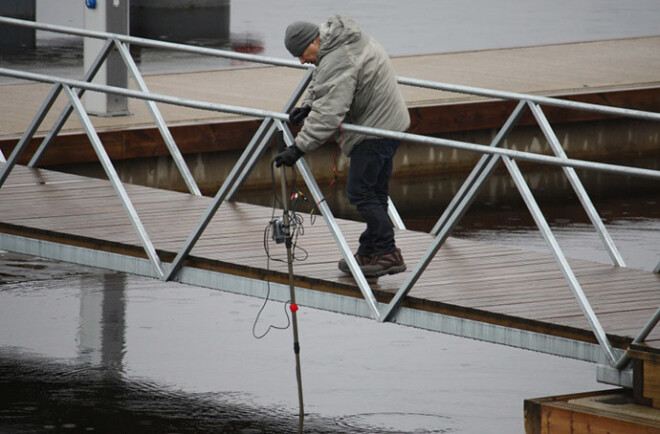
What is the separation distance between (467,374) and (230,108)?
2550mm

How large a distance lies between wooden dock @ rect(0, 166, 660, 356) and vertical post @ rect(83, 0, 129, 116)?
4.65 metres

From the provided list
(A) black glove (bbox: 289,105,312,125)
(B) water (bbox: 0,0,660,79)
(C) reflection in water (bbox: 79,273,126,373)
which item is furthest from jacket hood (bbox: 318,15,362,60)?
(B) water (bbox: 0,0,660,79)

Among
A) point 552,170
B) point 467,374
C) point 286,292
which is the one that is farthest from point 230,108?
point 552,170

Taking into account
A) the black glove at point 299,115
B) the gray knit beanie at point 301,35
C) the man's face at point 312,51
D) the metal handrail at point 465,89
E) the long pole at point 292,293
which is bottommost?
the long pole at point 292,293

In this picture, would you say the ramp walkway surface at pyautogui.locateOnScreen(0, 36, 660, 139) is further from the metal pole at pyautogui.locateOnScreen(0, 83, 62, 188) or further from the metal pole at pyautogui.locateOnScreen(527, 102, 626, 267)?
the metal pole at pyautogui.locateOnScreen(527, 102, 626, 267)

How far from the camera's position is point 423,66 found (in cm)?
1969

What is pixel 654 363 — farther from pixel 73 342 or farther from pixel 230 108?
pixel 73 342

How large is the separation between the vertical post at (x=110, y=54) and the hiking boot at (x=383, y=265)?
7607mm

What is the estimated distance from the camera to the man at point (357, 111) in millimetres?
8023

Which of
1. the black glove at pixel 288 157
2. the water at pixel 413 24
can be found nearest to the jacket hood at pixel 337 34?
the black glove at pixel 288 157

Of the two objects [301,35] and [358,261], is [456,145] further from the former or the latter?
[358,261]

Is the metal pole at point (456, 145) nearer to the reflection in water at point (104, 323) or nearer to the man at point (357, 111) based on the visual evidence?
the man at point (357, 111)

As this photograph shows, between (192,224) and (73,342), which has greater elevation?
(192,224)

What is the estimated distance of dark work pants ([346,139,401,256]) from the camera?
8.37 m
